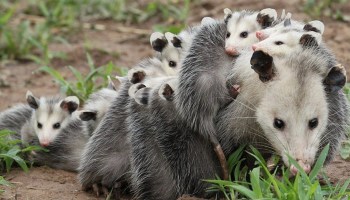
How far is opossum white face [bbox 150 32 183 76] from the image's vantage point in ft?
15.2

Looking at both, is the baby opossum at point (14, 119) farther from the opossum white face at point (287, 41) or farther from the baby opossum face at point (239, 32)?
the opossum white face at point (287, 41)

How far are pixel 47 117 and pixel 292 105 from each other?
220 centimetres

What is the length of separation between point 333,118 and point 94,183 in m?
1.34

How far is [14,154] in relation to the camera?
4586 millimetres

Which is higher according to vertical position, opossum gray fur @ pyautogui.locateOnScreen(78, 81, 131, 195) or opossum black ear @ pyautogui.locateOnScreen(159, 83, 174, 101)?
opossum black ear @ pyautogui.locateOnScreen(159, 83, 174, 101)

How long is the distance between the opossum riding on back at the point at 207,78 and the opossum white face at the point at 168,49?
472 mm

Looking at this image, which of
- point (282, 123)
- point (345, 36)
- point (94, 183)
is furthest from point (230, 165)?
point (345, 36)

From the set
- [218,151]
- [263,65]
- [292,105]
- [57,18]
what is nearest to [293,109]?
[292,105]

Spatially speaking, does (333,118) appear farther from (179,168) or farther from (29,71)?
(29,71)

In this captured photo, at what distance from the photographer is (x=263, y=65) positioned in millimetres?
3633

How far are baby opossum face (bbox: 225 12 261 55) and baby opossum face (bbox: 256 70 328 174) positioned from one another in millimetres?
437

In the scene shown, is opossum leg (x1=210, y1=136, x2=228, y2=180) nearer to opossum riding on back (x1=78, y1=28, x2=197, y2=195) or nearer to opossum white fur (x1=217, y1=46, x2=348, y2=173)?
opossum white fur (x1=217, y1=46, x2=348, y2=173)

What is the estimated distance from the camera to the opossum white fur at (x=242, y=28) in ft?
13.3

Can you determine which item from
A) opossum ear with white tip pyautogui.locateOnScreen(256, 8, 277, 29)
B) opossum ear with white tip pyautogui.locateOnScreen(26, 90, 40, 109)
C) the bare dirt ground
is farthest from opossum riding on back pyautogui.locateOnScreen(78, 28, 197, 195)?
opossum ear with white tip pyautogui.locateOnScreen(26, 90, 40, 109)
